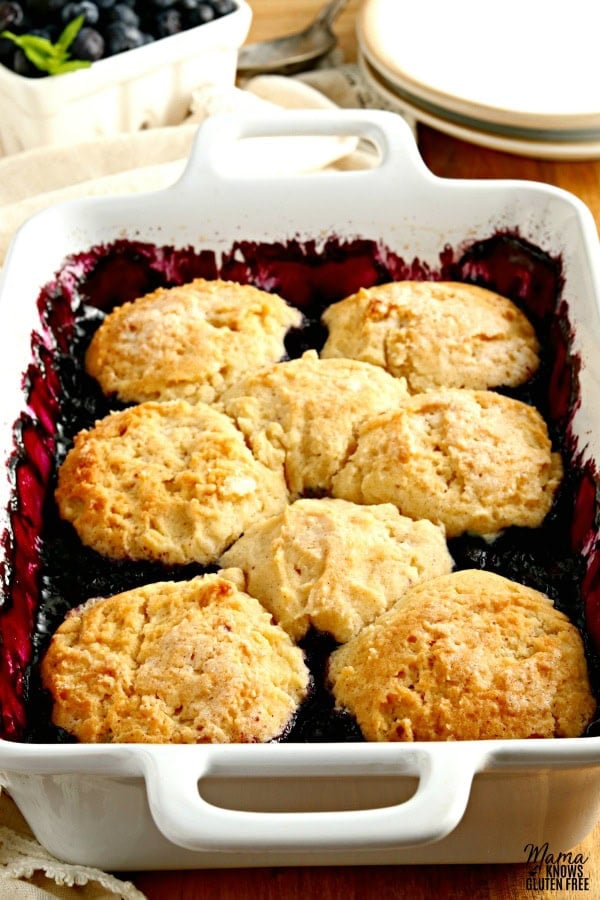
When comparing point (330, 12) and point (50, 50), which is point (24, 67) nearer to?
point (50, 50)

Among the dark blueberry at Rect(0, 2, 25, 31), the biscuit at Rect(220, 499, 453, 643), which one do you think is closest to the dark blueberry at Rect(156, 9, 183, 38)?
the dark blueberry at Rect(0, 2, 25, 31)

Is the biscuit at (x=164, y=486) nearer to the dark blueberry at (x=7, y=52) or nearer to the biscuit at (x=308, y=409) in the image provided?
the biscuit at (x=308, y=409)

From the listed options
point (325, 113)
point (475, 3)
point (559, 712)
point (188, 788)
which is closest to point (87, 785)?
point (188, 788)

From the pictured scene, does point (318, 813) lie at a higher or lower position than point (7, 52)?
lower

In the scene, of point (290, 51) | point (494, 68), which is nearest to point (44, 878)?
point (494, 68)

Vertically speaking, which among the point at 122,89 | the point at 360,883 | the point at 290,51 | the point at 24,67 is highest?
the point at 24,67

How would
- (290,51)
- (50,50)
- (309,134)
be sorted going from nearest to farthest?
(309,134) → (50,50) → (290,51)

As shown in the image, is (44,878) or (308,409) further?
(308,409)
